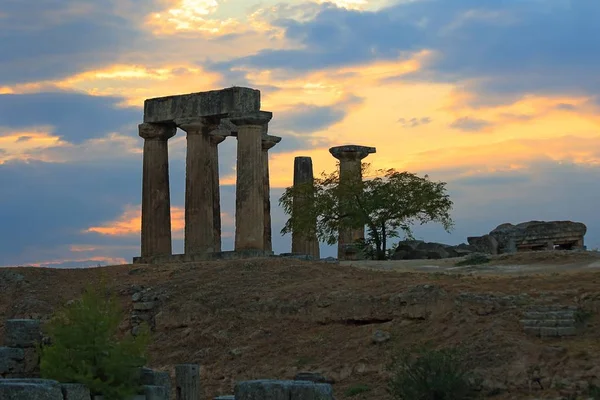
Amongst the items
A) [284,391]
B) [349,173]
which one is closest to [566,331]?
[284,391]

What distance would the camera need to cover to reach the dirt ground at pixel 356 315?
947 inches

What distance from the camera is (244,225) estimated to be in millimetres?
40438

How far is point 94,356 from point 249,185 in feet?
64.6

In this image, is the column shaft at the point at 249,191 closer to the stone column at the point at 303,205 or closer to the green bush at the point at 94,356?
the stone column at the point at 303,205

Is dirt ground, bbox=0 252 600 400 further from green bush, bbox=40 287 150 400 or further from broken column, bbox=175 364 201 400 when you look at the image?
green bush, bbox=40 287 150 400

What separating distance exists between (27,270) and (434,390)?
65.2 feet

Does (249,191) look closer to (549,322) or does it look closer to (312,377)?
(312,377)

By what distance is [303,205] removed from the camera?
1881 inches

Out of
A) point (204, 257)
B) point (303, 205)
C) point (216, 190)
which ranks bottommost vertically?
point (204, 257)

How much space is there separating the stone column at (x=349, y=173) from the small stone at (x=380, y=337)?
19613 millimetres

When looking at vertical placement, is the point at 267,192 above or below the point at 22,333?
above

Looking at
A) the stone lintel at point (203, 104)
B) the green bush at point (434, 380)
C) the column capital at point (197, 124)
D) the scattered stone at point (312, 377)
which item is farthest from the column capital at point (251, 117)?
the green bush at point (434, 380)

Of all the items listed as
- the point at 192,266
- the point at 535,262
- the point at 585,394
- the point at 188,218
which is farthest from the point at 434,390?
the point at 188,218

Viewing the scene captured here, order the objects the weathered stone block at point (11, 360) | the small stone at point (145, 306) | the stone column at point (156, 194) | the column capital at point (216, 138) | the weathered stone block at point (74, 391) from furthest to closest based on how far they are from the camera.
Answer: the column capital at point (216, 138), the stone column at point (156, 194), the small stone at point (145, 306), the weathered stone block at point (11, 360), the weathered stone block at point (74, 391)
